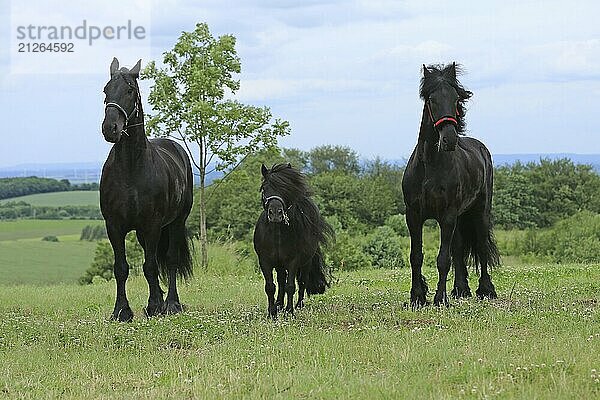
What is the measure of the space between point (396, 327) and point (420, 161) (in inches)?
103

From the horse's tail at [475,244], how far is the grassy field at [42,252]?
77.1 feet

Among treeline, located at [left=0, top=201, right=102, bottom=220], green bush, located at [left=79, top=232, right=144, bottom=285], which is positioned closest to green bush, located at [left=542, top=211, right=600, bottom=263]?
green bush, located at [left=79, top=232, right=144, bottom=285]

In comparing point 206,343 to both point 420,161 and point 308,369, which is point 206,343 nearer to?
point 308,369

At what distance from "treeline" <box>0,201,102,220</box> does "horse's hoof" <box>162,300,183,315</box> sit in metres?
48.4

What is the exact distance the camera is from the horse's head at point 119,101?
10.1 meters

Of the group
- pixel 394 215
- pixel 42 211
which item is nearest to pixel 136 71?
pixel 394 215

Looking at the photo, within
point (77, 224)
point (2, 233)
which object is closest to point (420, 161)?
point (2, 233)

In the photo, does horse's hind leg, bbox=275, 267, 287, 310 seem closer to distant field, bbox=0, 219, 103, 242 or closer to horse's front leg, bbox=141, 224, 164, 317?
horse's front leg, bbox=141, 224, 164, 317

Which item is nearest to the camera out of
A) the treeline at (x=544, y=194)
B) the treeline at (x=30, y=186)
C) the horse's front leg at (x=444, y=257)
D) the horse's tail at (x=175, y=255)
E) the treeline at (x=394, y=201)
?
the horse's front leg at (x=444, y=257)

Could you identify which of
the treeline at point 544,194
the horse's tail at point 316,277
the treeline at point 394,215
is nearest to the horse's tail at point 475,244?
the horse's tail at point 316,277

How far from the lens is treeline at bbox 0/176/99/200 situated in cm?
6222

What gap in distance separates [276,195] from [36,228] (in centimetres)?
4750

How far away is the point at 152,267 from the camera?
11734 millimetres

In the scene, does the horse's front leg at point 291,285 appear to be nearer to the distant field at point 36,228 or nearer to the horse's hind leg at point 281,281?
the horse's hind leg at point 281,281
